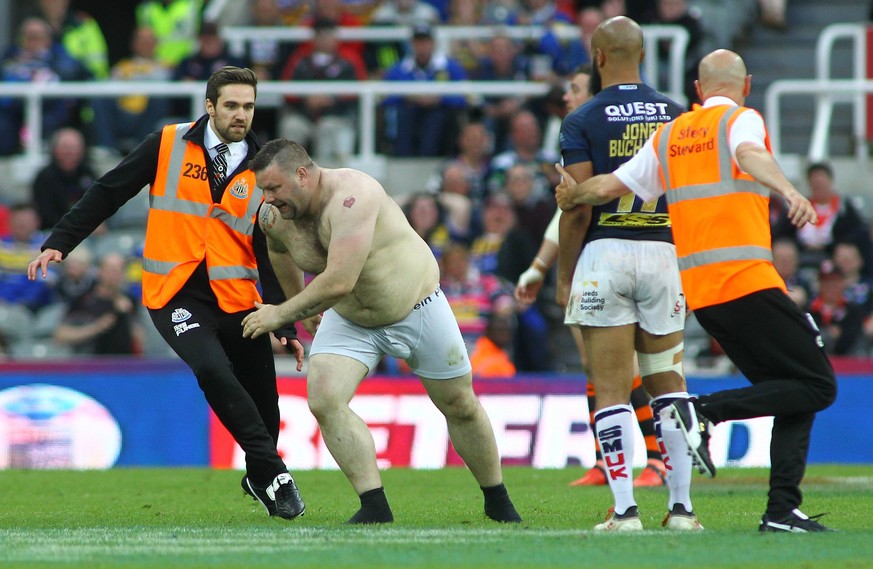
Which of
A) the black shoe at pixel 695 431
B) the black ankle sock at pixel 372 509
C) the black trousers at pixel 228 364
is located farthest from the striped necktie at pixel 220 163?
the black shoe at pixel 695 431

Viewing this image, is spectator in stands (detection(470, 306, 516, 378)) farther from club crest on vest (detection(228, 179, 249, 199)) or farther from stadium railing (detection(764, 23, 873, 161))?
club crest on vest (detection(228, 179, 249, 199))

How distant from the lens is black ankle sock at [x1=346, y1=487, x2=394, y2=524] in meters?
7.49

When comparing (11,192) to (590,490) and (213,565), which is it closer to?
(590,490)

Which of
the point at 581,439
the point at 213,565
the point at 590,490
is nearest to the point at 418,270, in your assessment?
the point at 213,565

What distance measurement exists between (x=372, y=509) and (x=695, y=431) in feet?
Result: 5.81

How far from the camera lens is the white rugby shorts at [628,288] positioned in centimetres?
744

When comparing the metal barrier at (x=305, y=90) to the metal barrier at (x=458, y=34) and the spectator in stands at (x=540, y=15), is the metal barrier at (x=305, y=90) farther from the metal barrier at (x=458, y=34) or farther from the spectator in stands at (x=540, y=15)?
the spectator in stands at (x=540, y=15)

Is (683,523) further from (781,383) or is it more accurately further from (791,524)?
(781,383)

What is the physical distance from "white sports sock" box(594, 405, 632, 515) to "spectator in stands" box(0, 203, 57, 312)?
31.6 feet

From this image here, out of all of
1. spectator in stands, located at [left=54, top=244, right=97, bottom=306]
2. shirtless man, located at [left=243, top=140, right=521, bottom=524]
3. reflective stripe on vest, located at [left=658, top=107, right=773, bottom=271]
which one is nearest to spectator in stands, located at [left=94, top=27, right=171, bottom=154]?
spectator in stands, located at [left=54, top=244, right=97, bottom=306]

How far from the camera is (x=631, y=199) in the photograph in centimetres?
761

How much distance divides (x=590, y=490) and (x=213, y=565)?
4.40 m

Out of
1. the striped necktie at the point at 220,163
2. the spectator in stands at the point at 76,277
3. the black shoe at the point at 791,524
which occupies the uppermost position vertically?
the striped necktie at the point at 220,163

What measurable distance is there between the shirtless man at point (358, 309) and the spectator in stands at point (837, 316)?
296 inches
